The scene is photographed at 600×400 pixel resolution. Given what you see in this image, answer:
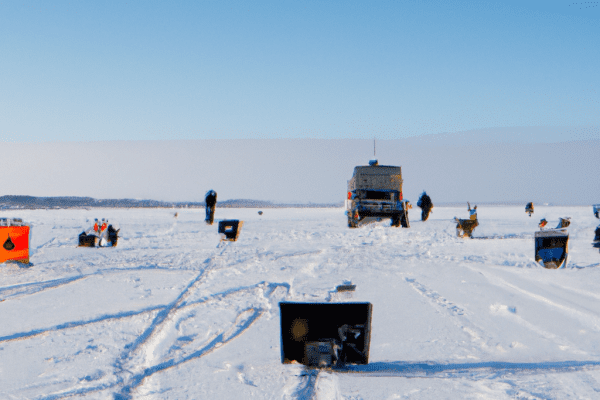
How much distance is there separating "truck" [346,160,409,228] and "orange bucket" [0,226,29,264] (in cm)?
1519

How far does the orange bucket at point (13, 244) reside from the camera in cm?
1044

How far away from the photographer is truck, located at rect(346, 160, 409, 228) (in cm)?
2238

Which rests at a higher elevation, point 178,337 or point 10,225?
point 10,225

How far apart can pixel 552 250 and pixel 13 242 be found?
12.5 meters

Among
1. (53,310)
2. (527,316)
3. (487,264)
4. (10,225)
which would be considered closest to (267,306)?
(53,310)

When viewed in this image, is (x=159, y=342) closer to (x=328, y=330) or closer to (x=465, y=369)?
(x=328, y=330)

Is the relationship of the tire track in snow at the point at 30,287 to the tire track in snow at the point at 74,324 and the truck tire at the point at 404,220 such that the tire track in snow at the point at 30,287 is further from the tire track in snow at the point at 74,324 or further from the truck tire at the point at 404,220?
the truck tire at the point at 404,220

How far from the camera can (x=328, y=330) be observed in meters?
3.73

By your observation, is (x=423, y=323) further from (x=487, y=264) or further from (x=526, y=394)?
(x=487, y=264)

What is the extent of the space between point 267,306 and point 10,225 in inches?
313

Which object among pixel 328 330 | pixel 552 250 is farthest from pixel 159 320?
pixel 552 250

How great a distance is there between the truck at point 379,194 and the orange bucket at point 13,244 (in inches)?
598

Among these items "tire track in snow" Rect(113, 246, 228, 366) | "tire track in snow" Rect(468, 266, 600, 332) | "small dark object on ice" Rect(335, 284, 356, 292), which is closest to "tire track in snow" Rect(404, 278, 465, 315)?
"small dark object on ice" Rect(335, 284, 356, 292)

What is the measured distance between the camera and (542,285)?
7.67 meters
